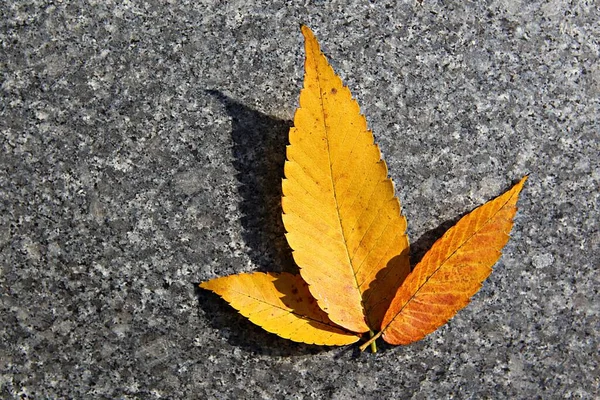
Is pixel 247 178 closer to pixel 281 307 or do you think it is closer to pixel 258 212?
pixel 258 212

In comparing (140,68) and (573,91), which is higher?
(140,68)

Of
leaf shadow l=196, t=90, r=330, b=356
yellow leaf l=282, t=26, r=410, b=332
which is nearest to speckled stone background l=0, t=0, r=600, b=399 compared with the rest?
leaf shadow l=196, t=90, r=330, b=356

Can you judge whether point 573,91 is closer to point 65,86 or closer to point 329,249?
point 329,249

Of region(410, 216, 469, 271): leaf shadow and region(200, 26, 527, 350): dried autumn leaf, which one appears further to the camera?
region(410, 216, 469, 271): leaf shadow

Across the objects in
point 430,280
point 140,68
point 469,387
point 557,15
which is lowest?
point 469,387

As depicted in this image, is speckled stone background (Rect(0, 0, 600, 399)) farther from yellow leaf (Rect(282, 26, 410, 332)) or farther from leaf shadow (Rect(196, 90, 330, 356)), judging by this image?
yellow leaf (Rect(282, 26, 410, 332))

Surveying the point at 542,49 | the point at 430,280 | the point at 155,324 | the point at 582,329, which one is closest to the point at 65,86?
the point at 155,324

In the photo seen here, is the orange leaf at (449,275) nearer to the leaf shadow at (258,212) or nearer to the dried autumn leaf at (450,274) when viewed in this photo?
the dried autumn leaf at (450,274)
